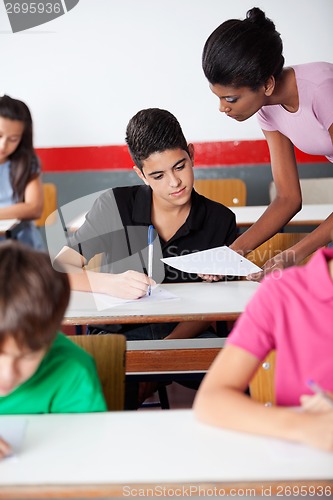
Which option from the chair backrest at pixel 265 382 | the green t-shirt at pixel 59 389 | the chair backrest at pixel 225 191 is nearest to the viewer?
the green t-shirt at pixel 59 389

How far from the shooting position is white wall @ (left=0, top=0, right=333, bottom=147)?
14.4 feet

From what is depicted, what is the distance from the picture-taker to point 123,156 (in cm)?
466

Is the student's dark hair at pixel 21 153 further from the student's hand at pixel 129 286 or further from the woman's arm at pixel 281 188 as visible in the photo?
the student's hand at pixel 129 286

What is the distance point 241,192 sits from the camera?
13.1 ft

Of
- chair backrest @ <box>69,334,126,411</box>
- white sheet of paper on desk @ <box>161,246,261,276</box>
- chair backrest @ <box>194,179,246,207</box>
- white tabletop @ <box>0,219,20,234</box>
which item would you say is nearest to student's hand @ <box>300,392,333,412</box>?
chair backrest @ <box>69,334,126,411</box>

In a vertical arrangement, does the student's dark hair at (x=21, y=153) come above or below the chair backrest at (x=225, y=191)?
above

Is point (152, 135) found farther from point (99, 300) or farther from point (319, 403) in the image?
point (319, 403)

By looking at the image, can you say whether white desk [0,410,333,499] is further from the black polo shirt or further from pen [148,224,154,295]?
the black polo shirt

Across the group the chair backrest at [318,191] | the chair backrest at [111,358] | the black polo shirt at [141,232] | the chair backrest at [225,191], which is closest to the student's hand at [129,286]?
the black polo shirt at [141,232]

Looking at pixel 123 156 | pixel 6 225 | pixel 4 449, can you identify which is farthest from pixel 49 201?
pixel 4 449

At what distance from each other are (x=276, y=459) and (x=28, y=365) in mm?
378

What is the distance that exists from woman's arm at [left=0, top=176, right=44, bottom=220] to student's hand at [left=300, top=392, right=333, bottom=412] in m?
3.50

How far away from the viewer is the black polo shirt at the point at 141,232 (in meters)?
2.24

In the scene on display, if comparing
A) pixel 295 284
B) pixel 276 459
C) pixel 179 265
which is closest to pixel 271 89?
pixel 179 265
